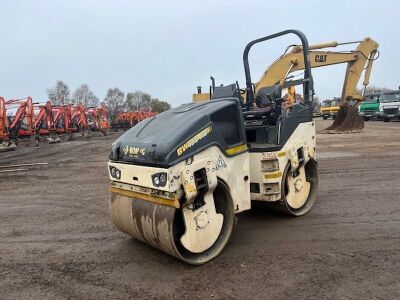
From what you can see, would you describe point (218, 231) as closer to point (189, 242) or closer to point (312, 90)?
point (189, 242)

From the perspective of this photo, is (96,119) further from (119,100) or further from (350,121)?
(119,100)

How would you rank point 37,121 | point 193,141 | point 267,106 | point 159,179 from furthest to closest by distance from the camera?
1. point 37,121
2. point 267,106
3. point 193,141
4. point 159,179

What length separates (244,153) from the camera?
4.49m

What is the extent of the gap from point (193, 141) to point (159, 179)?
0.50m

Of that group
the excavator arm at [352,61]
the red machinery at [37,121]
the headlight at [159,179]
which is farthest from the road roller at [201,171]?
the red machinery at [37,121]

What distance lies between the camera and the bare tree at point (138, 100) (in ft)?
293

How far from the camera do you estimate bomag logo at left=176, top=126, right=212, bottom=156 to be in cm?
376

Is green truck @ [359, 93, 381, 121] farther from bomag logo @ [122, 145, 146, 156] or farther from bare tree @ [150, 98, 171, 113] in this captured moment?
bare tree @ [150, 98, 171, 113]

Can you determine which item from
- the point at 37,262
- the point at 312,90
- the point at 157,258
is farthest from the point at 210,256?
the point at 312,90

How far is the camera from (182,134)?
3.82 meters

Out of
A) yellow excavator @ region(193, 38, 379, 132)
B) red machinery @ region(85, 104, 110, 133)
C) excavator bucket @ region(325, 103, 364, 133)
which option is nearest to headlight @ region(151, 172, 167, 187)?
yellow excavator @ region(193, 38, 379, 132)

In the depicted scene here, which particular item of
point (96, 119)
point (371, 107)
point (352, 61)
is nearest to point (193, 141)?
point (352, 61)

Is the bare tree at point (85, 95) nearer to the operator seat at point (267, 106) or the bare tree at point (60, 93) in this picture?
the bare tree at point (60, 93)

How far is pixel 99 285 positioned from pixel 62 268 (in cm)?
68
